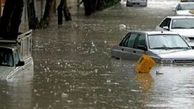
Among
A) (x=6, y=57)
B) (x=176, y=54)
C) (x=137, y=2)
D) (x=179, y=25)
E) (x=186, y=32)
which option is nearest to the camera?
(x=6, y=57)

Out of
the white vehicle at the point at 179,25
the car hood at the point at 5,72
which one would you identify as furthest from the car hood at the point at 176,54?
the white vehicle at the point at 179,25

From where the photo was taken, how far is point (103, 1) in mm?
68500

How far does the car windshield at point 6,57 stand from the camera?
52.4 feet

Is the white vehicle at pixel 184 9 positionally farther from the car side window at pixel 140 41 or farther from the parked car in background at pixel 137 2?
the parked car in background at pixel 137 2

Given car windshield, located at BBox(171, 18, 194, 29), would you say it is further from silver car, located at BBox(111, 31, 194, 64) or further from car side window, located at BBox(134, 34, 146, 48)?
car side window, located at BBox(134, 34, 146, 48)

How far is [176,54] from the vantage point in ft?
68.7

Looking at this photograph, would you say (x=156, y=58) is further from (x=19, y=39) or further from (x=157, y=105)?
(x=157, y=105)

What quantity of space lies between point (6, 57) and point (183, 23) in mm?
13724

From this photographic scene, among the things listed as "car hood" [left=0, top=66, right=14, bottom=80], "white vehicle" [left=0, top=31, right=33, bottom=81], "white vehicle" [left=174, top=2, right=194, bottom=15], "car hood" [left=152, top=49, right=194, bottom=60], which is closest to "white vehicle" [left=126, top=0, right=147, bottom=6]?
"white vehicle" [left=174, top=2, right=194, bottom=15]

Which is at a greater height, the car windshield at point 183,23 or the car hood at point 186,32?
the car windshield at point 183,23

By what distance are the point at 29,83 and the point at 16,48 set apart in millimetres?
991

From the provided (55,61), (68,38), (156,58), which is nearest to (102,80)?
(156,58)

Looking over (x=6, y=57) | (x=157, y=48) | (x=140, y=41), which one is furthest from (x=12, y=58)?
(x=140, y=41)

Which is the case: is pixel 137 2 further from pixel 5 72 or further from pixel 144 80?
pixel 5 72
